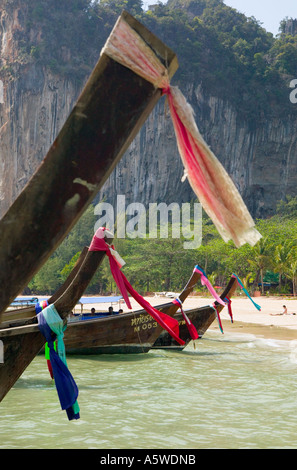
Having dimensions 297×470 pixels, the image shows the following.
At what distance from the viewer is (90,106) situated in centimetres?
208

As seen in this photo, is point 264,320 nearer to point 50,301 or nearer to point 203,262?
point 50,301

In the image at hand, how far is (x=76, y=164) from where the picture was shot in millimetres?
2078

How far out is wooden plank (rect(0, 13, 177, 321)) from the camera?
2076mm

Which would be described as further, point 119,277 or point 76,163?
point 119,277

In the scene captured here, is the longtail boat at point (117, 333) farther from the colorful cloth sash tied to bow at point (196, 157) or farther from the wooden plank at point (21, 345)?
the colorful cloth sash tied to bow at point (196, 157)

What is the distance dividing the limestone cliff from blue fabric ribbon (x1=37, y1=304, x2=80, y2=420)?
58.9 m

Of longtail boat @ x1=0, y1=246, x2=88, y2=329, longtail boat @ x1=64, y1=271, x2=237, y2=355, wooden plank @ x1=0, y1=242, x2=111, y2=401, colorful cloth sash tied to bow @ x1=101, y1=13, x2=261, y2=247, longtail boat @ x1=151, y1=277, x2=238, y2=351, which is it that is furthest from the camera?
longtail boat @ x1=151, y1=277, x2=238, y2=351

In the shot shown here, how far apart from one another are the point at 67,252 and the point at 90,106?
5500 centimetres

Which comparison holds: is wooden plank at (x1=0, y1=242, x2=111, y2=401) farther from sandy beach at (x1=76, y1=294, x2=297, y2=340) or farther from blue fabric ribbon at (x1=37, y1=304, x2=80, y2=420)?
sandy beach at (x1=76, y1=294, x2=297, y2=340)

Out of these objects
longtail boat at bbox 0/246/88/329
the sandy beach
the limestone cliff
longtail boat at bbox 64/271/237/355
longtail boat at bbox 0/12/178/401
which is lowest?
the sandy beach

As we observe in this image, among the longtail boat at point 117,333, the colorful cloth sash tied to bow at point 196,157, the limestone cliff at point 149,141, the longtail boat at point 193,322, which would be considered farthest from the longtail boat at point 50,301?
the limestone cliff at point 149,141

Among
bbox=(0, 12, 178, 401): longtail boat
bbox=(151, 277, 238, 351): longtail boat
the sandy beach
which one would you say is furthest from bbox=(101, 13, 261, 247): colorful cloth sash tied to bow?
the sandy beach

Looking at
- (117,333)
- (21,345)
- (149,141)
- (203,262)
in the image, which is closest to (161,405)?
(117,333)

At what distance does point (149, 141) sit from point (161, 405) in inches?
2300
